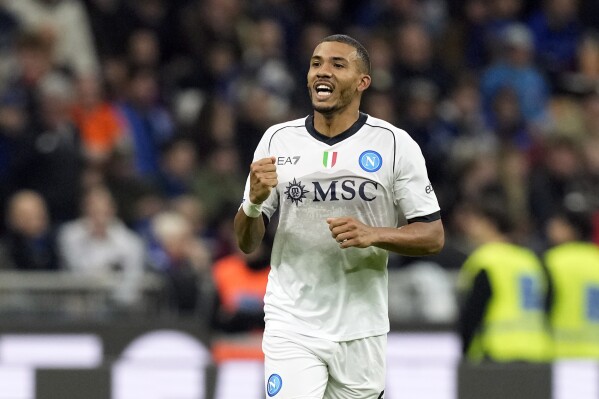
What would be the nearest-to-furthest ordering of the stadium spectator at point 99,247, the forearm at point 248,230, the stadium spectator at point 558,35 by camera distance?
the forearm at point 248,230
the stadium spectator at point 99,247
the stadium spectator at point 558,35

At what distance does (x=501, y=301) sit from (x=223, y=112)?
4.26m

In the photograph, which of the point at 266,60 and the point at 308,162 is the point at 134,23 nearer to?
the point at 266,60

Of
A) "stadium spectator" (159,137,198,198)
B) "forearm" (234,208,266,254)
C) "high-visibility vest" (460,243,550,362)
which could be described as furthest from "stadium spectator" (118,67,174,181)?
"forearm" (234,208,266,254)

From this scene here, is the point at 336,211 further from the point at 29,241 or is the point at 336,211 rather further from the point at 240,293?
the point at 29,241

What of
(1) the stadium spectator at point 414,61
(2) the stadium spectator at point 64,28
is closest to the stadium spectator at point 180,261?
(2) the stadium spectator at point 64,28

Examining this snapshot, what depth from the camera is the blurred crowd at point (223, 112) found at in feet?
35.1

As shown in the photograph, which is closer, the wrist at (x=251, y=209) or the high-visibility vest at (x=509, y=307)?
the wrist at (x=251, y=209)

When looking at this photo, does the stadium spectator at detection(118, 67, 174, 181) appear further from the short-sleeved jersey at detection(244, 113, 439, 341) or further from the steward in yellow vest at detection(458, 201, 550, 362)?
the short-sleeved jersey at detection(244, 113, 439, 341)

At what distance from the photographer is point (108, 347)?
10359 mm

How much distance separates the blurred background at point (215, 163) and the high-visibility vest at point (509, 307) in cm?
15

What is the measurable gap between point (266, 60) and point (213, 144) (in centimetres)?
136

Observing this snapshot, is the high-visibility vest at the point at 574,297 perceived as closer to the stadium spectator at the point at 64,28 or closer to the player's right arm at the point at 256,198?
the player's right arm at the point at 256,198

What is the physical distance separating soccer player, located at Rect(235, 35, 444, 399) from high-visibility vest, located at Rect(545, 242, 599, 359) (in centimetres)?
347

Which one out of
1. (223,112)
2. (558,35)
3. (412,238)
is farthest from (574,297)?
(558,35)
